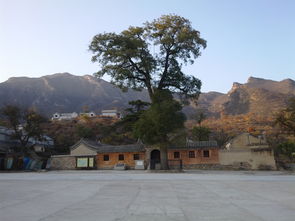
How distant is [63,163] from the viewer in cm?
3362

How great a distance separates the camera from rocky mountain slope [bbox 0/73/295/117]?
104000 mm

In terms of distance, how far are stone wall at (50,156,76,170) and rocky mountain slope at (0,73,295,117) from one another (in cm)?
7018

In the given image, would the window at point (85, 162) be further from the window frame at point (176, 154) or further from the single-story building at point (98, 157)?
the window frame at point (176, 154)

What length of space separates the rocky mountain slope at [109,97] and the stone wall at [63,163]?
2763 inches

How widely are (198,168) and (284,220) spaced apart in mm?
24623

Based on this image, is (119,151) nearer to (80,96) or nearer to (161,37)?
(161,37)

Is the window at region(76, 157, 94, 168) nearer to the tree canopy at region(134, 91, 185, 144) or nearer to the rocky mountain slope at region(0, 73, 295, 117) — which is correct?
the tree canopy at region(134, 91, 185, 144)

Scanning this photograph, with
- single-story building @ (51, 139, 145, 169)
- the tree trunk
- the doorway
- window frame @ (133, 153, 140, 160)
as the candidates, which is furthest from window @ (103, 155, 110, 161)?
the tree trunk

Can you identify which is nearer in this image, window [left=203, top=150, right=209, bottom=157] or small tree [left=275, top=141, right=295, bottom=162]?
window [left=203, top=150, right=209, bottom=157]

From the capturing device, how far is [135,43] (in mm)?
27391

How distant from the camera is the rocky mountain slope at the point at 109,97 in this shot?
104000mm

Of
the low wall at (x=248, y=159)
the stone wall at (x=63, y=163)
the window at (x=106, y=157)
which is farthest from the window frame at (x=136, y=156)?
the low wall at (x=248, y=159)

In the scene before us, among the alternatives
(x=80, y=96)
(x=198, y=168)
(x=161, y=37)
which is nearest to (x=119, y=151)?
(x=198, y=168)

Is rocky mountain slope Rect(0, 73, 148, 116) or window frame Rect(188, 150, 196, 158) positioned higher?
rocky mountain slope Rect(0, 73, 148, 116)
